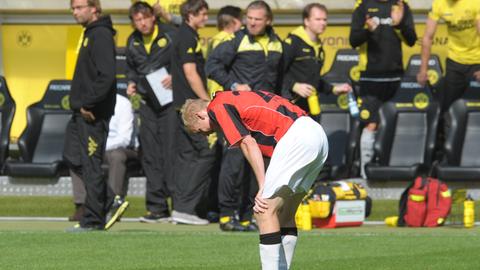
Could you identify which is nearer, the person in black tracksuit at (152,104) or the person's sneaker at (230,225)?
the person's sneaker at (230,225)

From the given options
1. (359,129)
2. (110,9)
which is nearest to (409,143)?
(359,129)

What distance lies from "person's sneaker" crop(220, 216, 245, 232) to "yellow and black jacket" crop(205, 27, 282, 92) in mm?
1331

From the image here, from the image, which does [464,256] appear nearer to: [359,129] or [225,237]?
[225,237]

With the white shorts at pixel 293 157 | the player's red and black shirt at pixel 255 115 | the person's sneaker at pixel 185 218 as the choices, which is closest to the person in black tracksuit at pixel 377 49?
the person's sneaker at pixel 185 218

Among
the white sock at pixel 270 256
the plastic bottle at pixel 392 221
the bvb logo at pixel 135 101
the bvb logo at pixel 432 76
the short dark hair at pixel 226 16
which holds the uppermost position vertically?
the short dark hair at pixel 226 16

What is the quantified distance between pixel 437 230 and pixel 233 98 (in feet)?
16.7

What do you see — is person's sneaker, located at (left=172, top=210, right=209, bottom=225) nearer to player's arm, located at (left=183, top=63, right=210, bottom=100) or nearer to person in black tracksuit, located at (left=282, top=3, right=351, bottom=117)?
player's arm, located at (left=183, top=63, right=210, bottom=100)

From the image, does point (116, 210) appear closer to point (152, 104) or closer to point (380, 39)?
point (152, 104)

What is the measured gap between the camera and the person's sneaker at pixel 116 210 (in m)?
13.0

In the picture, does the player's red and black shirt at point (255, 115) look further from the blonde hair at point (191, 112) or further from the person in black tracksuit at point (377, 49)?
the person in black tracksuit at point (377, 49)

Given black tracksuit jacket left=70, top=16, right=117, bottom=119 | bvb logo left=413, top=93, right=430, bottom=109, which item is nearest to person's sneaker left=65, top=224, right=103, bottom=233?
black tracksuit jacket left=70, top=16, right=117, bottom=119

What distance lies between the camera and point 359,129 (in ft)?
53.2

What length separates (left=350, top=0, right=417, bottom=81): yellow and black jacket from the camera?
613 inches

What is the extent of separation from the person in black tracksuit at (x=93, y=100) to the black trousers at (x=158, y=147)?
69.9 inches
